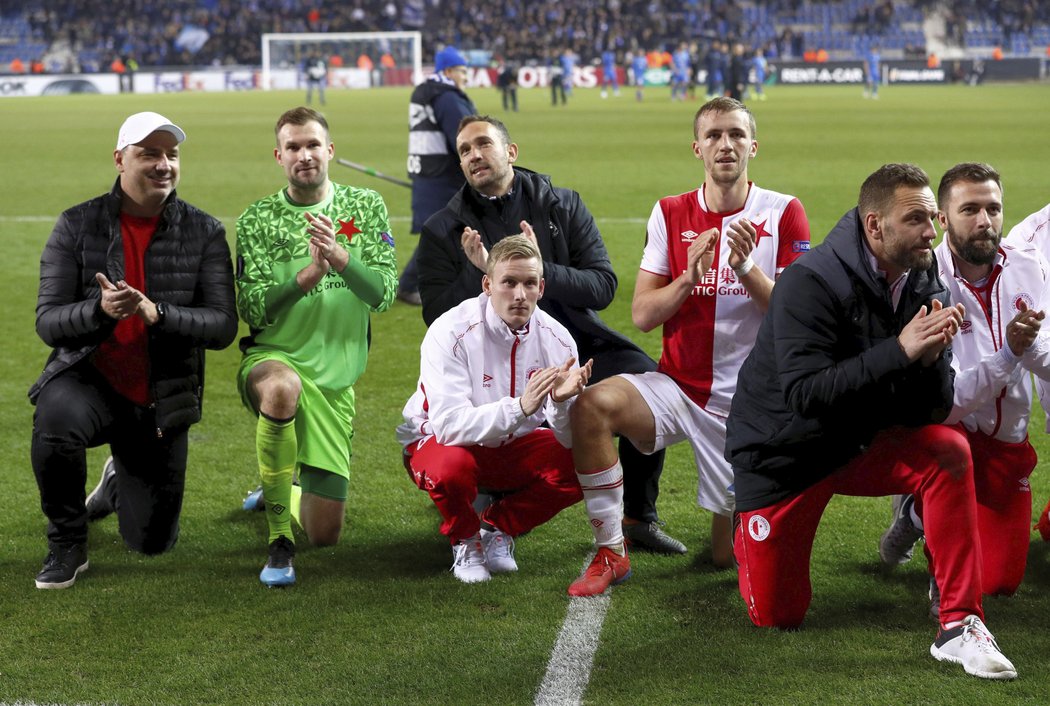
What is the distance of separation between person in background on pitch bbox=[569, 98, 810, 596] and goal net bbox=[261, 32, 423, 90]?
47.3m

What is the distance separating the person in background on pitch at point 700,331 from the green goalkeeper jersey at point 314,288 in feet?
3.64

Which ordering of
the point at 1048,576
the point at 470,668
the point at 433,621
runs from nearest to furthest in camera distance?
the point at 470,668, the point at 433,621, the point at 1048,576

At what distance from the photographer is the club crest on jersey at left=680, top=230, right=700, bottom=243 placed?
4941 millimetres

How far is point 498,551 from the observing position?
492 cm

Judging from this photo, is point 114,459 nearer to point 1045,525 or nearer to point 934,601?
point 934,601

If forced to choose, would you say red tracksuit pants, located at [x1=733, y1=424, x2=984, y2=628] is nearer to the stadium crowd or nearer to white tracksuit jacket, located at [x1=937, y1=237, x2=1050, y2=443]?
white tracksuit jacket, located at [x1=937, y1=237, x2=1050, y2=443]

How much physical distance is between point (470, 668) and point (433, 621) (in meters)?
0.43

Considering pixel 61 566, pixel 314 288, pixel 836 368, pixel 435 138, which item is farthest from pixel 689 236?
pixel 435 138

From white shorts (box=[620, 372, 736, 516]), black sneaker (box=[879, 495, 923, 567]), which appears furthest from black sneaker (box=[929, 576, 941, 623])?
white shorts (box=[620, 372, 736, 516])

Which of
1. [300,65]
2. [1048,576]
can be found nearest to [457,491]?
[1048,576]

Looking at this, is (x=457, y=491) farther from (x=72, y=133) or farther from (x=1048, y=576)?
(x=72, y=133)

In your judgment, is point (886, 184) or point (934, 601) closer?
point (886, 184)

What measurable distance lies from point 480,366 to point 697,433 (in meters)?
0.88

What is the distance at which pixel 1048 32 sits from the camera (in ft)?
190
